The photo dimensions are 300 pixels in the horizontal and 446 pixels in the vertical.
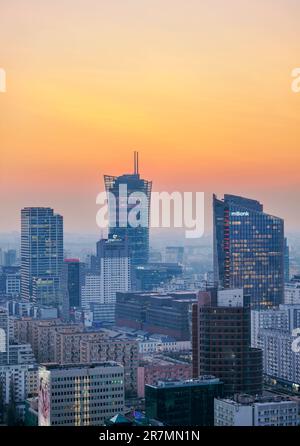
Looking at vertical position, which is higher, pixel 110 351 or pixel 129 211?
pixel 129 211

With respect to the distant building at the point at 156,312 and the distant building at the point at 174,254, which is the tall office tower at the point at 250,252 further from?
the distant building at the point at 174,254

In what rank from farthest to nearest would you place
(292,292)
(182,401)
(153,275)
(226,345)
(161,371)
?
1. (153,275)
2. (292,292)
3. (161,371)
4. (226,345)
5. (182,401)

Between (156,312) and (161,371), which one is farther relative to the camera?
(156,312)

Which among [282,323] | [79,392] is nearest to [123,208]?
[282,323]

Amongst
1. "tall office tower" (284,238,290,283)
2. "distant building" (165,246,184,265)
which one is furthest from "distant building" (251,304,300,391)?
"distant building" (165,246,184,265)

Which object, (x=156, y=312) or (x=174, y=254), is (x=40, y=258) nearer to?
(x=156, y=312)

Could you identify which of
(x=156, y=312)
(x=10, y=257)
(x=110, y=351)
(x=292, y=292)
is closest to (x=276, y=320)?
(x=292, y=292)

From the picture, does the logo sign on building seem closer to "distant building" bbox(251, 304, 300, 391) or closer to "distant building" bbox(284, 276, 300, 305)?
"distant building" bbox(251, 304, 300, 391)
